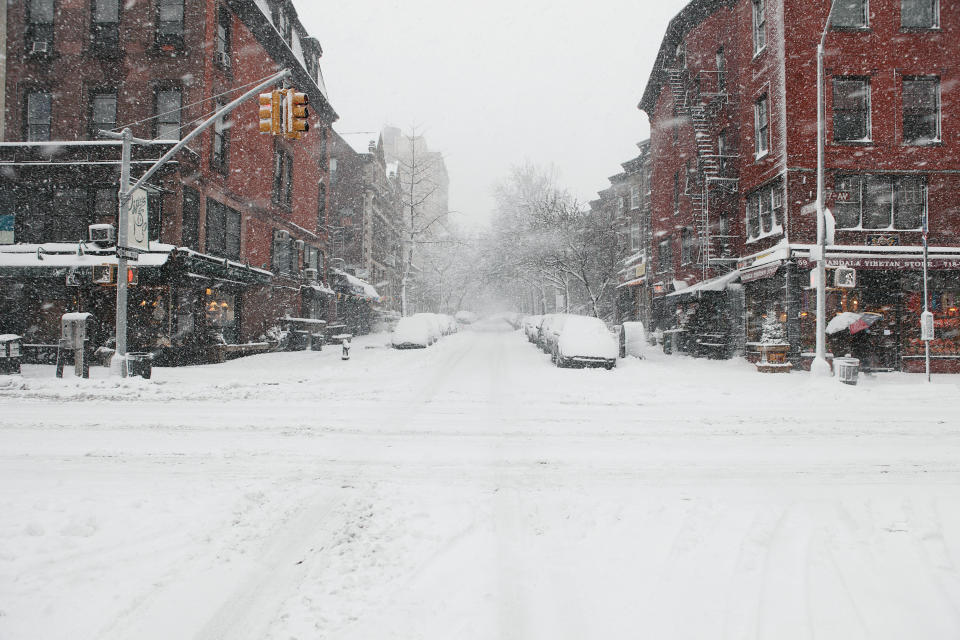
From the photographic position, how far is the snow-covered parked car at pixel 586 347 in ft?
58.1

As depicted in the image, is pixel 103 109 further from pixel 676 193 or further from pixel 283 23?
pixel 676 193

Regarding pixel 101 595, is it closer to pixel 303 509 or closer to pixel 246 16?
pixel 303 509

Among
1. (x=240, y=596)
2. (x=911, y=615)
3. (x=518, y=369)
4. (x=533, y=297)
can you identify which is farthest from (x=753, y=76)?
(x=533, y=297)

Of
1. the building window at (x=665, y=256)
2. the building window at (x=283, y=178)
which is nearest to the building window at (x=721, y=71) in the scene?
the building window at (x=665, y=256)

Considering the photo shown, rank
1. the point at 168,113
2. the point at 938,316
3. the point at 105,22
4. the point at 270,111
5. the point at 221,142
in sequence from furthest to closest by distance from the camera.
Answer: the point at 221,142
the point at 105,22
the point at 168,113
the point at 938,316
the point at 270,111

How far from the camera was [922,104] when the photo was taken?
1858 centimetres

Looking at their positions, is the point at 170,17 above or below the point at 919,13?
above

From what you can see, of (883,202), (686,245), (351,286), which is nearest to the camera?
(883,202)

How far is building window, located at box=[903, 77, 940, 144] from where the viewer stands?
1855 cm

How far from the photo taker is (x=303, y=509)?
4.79m

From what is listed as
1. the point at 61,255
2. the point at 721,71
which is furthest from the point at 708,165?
the point at 61,255

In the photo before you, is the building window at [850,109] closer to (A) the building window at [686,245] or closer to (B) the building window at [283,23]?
(A) the building window at [686,245]

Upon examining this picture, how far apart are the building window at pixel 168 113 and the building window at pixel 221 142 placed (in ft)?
4.97

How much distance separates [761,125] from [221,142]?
67.5 feet
